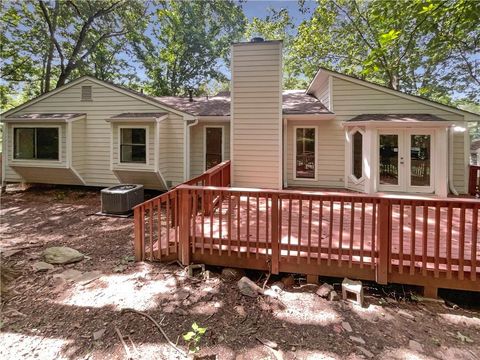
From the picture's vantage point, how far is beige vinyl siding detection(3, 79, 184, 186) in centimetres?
936

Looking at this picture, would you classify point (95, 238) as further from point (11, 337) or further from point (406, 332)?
point (406, 332)

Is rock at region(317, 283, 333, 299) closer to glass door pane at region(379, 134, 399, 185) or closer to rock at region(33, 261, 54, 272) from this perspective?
rock at region(33, 261, 54, 272)

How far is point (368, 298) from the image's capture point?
357 cm

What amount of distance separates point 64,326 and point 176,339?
4.04 feet

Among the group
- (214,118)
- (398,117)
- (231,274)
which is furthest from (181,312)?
(398,117)

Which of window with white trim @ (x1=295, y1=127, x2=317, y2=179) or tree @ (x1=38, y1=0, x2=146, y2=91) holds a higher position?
tree @ (x1=38, y1=0, x2=146, y2=91)

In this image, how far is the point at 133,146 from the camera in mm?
8883

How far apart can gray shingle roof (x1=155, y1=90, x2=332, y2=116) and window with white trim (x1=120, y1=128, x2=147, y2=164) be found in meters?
1.50

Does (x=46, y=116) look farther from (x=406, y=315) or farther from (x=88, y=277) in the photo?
(x=406, y=315)

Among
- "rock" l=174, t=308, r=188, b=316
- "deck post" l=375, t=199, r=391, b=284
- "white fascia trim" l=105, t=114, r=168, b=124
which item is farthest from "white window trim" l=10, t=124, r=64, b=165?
"deck post" l=375, t=199, r=391, b=284

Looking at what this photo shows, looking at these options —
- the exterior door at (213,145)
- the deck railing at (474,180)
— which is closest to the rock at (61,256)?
the exterior door at (213,145)

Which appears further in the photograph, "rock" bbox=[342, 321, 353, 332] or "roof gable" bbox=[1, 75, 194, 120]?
"roof gable" bbox=[1, 75, 194, 120]

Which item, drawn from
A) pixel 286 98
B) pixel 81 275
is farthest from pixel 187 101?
pixel 81 275

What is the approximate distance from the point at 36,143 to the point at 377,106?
36.8 ft
